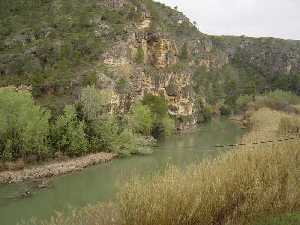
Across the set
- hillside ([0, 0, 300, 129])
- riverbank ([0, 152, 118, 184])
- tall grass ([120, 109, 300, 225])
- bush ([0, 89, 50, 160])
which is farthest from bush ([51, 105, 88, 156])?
tall grass ([120, 109, 300, 225])

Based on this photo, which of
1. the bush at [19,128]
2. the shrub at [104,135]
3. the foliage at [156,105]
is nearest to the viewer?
the bush at [19,128]

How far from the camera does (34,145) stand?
112 feet

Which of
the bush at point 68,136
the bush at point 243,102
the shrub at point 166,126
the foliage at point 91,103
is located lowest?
the bush at point 243,102

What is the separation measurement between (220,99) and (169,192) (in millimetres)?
91439

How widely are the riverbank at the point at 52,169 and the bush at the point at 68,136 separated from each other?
119 cm

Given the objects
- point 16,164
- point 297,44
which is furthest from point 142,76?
point 297,44

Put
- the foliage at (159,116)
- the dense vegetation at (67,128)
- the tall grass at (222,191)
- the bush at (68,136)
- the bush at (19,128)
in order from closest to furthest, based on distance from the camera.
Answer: the tall grass at (222,191) → the bush at (19,128) → the dense vegetation at (67,128) → the bush at (68,136) → the foliage at (159,116)

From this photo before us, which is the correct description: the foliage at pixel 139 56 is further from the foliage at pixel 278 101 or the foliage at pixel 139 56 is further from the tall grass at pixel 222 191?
the tall grass at pixel 222 191

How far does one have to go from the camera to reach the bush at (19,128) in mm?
33375

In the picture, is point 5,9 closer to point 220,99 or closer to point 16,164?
point 16,164

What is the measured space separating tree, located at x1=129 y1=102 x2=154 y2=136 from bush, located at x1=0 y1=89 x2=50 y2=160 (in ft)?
43.3

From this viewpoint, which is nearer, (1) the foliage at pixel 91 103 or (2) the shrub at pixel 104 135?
(2) the shrub at pixel 104 135

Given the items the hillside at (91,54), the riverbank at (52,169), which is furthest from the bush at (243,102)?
the riverbank at (52,169)

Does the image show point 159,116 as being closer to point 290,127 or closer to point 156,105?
point 156,105
